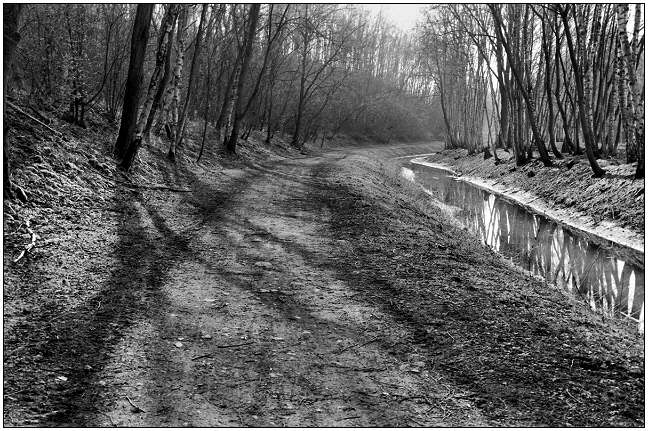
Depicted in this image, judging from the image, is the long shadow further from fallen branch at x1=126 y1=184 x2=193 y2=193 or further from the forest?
fallen branch at x1=126 y1=184 x2=193 y2=193

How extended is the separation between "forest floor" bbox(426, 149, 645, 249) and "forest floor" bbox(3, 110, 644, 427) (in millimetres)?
4985

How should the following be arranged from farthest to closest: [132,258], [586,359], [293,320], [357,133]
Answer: [357,133] → [132,258] → [293,320] → [586,359]

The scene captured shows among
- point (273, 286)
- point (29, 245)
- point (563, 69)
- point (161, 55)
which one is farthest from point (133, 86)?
point (563, 69)

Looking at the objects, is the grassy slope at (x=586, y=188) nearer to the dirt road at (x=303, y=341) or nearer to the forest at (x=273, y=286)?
the forest at (x=273, y=286)

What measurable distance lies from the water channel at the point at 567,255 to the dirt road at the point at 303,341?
119 centimetres

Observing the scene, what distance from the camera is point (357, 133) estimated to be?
56812mm

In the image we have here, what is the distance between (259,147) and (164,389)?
25485 millimetres

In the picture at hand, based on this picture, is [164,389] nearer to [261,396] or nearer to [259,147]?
[261,396]

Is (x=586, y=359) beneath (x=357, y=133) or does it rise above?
beneath

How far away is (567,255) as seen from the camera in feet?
35.5

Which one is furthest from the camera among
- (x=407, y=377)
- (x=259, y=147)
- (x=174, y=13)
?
(x=259, y=147)

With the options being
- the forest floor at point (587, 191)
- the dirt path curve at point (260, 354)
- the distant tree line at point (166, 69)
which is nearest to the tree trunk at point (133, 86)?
the distant tree line at point (166, 69)

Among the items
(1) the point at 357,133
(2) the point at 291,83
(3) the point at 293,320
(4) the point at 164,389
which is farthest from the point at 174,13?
(1) the point at 357,133

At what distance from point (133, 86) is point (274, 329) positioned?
29.2ft
